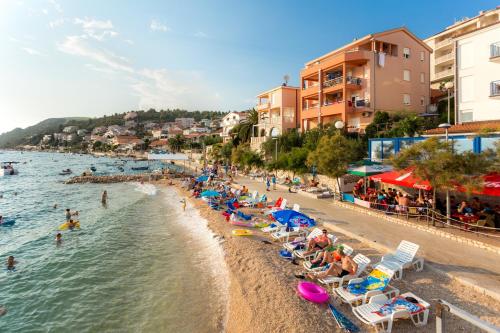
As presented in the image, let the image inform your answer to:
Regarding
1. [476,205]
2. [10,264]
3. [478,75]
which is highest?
[478,75]

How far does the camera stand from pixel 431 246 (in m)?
11.0

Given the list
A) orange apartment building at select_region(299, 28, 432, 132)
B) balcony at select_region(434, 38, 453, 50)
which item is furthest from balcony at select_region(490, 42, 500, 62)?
balcony at select_region(434, 38, 453, 50)

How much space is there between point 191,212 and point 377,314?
56.8 feet

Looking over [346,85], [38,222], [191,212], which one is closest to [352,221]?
[191,212]

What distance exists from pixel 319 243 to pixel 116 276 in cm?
820

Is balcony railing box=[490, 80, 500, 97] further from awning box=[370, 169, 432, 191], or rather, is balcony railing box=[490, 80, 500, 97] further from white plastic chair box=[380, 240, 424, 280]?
white plastic chair box=[380, 240, 424, 280]

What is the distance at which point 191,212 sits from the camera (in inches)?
888

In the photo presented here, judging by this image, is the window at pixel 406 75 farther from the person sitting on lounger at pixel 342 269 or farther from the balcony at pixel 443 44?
the person sitting on lounger at pixel 342 269

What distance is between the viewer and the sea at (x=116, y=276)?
9039 mm

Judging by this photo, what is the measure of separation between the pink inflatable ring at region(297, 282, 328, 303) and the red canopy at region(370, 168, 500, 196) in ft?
23.5

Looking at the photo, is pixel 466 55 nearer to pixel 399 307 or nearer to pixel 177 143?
pixel 399 307

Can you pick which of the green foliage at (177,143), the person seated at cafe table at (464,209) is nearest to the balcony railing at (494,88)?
the person seated at cafe table at (464,209)

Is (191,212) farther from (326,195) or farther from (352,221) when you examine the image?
(352,221)

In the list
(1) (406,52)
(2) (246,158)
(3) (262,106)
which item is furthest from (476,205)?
(3) (262,106)
